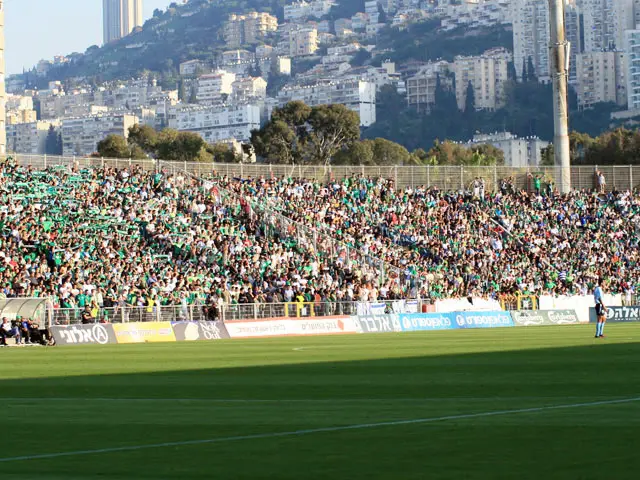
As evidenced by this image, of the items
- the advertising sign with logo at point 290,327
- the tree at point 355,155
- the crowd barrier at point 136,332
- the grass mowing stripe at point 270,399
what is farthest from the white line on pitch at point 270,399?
the tree at point 355,155

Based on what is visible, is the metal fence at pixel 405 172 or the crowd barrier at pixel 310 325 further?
the metal fence at pixel 405 172

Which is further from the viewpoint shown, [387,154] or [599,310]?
[387,154]

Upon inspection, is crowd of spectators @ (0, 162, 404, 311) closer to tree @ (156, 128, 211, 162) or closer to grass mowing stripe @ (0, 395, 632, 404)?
grass mowing stripe @ (0, 395, 632, 404)

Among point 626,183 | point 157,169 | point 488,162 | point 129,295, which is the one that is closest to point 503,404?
point 129,295

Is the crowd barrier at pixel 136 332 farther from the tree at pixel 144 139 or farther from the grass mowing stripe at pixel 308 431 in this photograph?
the tree at pixel 144 139

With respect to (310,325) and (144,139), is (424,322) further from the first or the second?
(144,139)

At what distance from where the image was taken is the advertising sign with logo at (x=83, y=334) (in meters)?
40.5

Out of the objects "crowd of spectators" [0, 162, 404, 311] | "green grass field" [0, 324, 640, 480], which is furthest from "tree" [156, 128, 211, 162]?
"green grass field" [0, 324, 640, 480]

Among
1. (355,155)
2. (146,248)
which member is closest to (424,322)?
(146,248)

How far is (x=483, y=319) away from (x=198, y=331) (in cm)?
1522

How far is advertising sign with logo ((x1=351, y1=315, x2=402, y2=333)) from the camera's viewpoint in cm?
4938

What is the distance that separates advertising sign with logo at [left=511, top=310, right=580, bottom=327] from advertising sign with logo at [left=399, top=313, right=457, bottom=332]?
4037 millimetres

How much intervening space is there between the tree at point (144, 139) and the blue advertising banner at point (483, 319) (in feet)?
440

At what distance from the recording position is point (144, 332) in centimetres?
4294
